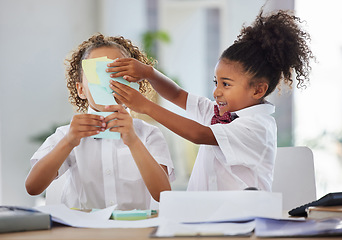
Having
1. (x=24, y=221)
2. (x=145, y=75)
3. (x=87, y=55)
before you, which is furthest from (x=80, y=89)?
(x=24, y=221)

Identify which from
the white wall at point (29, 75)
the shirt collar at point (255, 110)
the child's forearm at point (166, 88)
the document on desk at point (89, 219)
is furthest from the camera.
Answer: the white wall at point (29, 75)

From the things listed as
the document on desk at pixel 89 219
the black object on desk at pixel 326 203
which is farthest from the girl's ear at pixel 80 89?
the black object on desk at pixel 326 203

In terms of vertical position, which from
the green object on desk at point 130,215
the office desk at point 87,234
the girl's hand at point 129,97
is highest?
the girl's hand at point 129,97

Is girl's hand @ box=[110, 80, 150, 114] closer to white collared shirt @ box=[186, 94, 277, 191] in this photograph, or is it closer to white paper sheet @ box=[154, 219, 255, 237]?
white collared shirt @ box=[186, 94, 277, 191]

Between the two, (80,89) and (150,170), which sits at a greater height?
(80,89)

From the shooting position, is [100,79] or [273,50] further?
[273,50]

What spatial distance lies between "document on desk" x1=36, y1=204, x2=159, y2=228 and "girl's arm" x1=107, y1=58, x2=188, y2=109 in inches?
16.0

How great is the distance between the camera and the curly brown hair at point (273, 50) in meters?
1.52

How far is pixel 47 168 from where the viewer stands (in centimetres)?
143

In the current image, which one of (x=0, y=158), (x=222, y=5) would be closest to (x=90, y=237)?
(x=0, y=158)

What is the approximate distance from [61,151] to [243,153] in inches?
20.3

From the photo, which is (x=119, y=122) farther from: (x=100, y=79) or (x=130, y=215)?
(x=130, y=215)

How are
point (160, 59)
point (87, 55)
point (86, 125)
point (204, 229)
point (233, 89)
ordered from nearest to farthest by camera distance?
point (204, 229) < point (86, 125) < point (233, 89) < point (87, 55) < point (160, 59)

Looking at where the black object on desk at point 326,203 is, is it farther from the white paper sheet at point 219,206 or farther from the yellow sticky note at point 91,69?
the yellow sticky note at point 91,69
